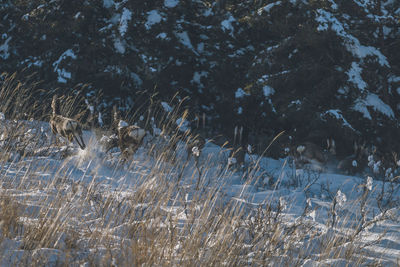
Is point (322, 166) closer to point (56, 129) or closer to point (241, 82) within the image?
point (241, 82)

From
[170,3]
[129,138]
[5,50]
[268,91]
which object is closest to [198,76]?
[170,3]

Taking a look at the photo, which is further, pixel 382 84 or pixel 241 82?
pixel 241 82

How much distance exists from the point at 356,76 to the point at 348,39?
671 millimetres

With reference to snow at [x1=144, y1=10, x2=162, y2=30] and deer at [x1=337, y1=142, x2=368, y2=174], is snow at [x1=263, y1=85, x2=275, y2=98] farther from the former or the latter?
snow at [x1=144, y1=10, x2=162, y2=30]

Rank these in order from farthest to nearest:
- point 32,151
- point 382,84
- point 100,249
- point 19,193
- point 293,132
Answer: point 293,132
point 382,84
point 32,151
point 19,193
point 100,249

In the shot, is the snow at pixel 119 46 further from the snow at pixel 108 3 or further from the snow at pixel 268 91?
the snow at pixel 268 91

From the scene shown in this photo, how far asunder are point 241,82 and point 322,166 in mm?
2544

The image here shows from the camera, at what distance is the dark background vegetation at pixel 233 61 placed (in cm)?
805

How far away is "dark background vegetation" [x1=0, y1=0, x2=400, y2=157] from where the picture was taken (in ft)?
26.4

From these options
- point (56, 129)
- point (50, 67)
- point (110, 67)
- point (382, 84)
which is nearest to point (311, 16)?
point (382, 84)

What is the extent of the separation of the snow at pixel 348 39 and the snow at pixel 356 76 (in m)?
0.20

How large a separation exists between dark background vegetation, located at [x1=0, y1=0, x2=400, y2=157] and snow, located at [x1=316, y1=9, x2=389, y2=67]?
4 centimetres

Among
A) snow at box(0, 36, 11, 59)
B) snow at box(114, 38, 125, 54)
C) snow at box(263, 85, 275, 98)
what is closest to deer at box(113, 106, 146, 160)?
snow at box(263, 85, 275, 98)

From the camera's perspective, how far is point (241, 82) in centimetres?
948
